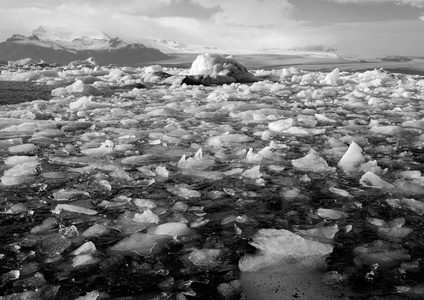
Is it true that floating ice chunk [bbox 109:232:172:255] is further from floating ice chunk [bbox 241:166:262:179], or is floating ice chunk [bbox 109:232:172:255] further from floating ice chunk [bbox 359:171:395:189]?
floating ice chunk [bbox 359:171:395:189]

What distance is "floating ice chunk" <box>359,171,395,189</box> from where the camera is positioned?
298 cm

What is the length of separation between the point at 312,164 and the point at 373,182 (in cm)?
63

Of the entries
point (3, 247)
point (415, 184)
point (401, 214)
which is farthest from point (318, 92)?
point (3, 247)

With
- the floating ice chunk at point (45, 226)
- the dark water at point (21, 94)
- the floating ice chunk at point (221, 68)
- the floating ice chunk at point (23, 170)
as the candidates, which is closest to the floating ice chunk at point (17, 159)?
the floating ice chunk at point (23, 170)

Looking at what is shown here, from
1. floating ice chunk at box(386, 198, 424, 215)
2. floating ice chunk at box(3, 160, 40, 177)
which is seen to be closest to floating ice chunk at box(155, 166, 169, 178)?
floating ice chunk at box(3, 160, 40, 177)

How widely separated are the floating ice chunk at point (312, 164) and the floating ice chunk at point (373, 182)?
1.20ft

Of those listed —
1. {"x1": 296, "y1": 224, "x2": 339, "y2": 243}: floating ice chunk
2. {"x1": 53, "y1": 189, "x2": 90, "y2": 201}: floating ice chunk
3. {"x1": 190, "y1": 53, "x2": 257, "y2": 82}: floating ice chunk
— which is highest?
{"x1": 190, "y1": 53, "x2": 257, "y2": 82}: floating ice chunk

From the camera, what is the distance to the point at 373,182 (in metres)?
3.00

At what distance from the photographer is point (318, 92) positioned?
31.8 feet

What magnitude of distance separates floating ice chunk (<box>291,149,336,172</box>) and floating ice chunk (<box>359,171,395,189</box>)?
366mm

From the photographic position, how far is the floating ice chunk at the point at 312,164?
3390 mm

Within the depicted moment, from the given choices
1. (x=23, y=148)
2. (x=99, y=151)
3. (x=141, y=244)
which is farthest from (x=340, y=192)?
(x=23, y=148)

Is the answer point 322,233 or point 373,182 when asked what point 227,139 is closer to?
point 373,182

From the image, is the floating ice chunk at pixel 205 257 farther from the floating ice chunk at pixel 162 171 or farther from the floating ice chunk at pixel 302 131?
the floating ice chunk at pixel 302 131
